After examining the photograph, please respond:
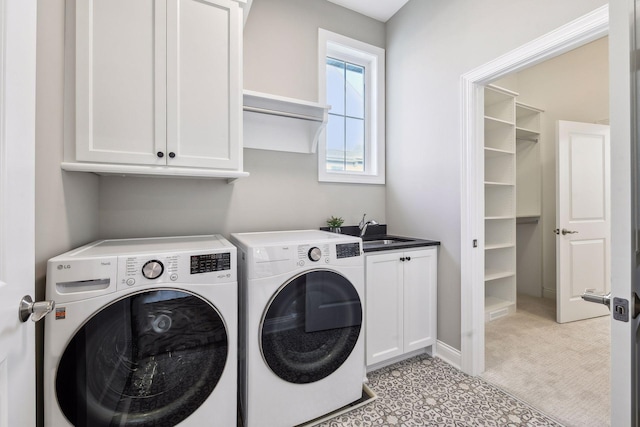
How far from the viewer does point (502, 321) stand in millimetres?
2803

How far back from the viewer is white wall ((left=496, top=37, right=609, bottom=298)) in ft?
10.1

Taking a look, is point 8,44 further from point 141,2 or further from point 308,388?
point 308,388

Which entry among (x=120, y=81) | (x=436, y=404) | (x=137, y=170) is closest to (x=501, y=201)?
(x=436, y=404)

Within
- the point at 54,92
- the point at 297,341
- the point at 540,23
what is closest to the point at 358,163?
the point at 540,23

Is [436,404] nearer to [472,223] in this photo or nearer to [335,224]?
[472,223]

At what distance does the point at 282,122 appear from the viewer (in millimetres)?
2191

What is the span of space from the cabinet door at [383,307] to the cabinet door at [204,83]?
1.17 m

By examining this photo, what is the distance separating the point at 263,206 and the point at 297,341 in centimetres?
107

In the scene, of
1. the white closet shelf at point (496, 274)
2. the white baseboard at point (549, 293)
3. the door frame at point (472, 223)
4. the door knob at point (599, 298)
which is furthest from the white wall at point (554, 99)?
the door knob at point (599, 298)

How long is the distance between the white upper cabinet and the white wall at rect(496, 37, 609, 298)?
133 inches

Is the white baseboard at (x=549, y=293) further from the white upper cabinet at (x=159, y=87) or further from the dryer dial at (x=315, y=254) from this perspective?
the white upper cabinet at (x=159, y=87)

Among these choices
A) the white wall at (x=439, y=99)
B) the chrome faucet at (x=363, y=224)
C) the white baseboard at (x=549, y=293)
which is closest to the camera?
the white wall at (x=439, y=99)

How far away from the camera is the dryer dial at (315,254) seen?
1.50 metres

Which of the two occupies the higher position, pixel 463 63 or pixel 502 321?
pixel 463 63
